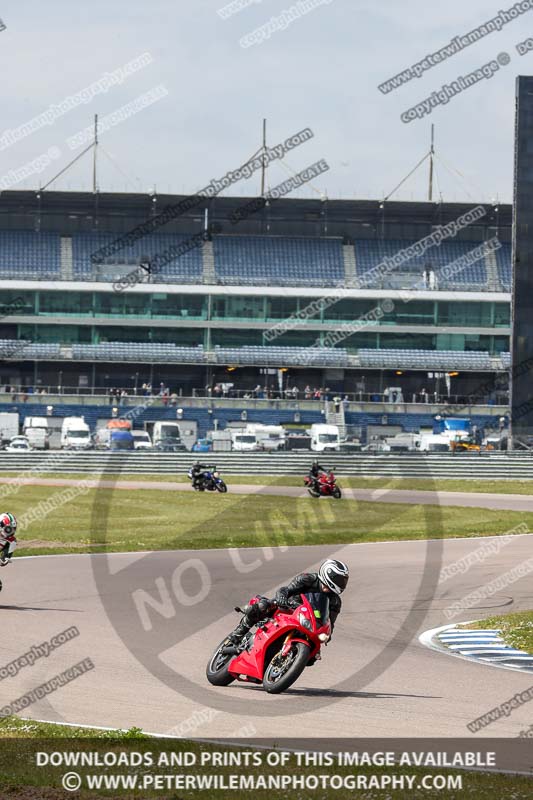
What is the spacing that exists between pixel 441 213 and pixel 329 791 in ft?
282

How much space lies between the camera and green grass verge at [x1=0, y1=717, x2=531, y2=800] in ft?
26.0

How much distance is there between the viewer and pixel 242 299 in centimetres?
8769

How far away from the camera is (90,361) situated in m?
84.3

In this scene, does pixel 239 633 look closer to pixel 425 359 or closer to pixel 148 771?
pixel 148 771

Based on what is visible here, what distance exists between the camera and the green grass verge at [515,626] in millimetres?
15852

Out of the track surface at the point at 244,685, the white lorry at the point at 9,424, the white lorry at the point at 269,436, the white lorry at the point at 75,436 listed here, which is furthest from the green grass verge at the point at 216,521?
the white lorry at the point at 9,424

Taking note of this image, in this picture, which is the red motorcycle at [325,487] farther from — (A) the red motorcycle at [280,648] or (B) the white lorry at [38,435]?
(B) the white lorry at [38,435]

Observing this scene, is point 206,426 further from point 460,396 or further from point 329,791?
point 329,791

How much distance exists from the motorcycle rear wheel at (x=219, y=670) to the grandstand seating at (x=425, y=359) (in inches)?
2895

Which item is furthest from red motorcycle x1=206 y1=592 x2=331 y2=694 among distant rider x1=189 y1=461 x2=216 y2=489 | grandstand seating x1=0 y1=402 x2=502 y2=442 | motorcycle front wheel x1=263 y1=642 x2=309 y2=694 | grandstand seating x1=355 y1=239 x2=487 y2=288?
grandstand seating x1=355 y1=239 x2=487 y2=288

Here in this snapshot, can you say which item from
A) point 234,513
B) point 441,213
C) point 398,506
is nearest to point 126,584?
point 234,513

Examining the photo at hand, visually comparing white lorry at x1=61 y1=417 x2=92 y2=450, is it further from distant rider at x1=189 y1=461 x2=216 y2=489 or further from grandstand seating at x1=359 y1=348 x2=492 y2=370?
distant rider at x1=189 y1=461 x2=216 y2=489

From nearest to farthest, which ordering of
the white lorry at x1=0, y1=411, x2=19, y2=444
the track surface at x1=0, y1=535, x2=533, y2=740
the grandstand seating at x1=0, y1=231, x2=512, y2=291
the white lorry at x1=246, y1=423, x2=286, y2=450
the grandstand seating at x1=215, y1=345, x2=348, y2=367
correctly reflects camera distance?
1. the track surface at x1=0, y1=535, x2=533, y2=740
2. the white lorry at x1=246, y1=423, x2=286, y2=450
3. the white lorry at x1=0, y1=411, x2=19, y2=444
4. the grandstand seating at x1=215, y1=345, x2=348, y2=367
5. the grandstand seating at x1=0, y1=231, x2=512, y2=291

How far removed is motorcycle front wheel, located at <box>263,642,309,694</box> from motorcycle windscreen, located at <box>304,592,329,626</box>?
34 cm
